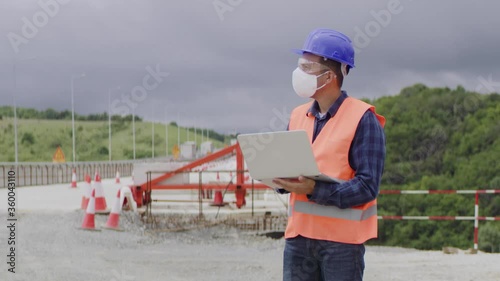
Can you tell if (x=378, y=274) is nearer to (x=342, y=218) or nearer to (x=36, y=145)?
(x=342, y=218)

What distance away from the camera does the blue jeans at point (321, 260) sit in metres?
3.11

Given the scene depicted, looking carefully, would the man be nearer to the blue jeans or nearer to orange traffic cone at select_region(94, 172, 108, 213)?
the blue jeans

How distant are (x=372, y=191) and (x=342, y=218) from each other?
0.66 ft

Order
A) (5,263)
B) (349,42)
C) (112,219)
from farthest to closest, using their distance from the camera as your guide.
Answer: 1. (112,219)
2. (5,263)
3. (349,42)

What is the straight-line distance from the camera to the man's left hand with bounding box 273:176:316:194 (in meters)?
3.07

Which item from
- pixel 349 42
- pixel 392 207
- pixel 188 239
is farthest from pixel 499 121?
pixel 349 42

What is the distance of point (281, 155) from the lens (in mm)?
3021

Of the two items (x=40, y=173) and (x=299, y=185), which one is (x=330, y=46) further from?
(x=40, y=173)

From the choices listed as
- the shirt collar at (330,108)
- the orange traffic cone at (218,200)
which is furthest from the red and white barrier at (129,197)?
the shirt collar at (330,108)

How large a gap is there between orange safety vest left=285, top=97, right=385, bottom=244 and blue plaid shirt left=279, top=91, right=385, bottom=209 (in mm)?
36

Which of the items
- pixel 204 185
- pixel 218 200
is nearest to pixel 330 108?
pixel 204 185

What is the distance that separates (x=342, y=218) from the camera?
3.16m

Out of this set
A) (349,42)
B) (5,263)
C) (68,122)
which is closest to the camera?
(349,42)

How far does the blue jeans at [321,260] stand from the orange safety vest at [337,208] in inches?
1.5
